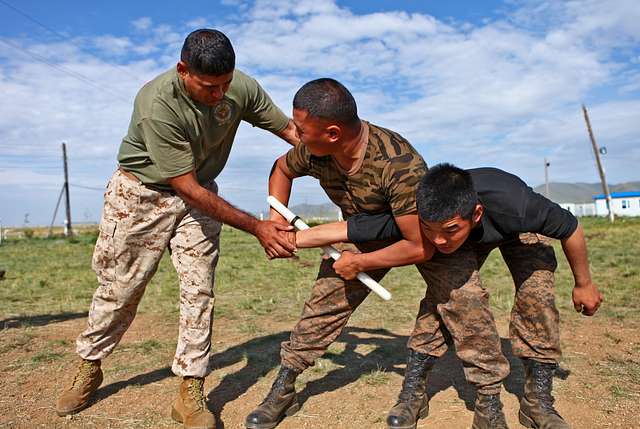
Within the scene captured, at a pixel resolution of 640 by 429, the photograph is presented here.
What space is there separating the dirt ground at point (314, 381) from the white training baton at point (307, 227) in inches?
33.5

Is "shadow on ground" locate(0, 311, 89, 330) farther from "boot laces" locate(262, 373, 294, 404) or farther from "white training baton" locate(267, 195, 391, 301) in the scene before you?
"white training baton" locate(267, 195, 391, 301)

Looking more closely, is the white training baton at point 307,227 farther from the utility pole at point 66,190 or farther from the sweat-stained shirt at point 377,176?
the utility pole at point 66,190

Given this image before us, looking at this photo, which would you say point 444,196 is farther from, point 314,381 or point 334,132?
point 314,381

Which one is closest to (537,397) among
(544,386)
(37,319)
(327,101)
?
(544,386)

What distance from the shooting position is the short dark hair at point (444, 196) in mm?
3041

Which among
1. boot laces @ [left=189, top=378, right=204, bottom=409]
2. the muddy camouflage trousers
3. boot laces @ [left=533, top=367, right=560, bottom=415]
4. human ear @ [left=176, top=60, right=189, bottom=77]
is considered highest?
human ear @ [left=176, top=60, right=189, bottom=77]

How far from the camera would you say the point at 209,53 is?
10.9ft

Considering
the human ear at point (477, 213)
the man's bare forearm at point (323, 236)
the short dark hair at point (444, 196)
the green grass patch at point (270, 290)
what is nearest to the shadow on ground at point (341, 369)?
the green grass patch at point (270, 290)

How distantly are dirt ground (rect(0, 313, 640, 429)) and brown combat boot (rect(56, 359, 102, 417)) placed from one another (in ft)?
0.23

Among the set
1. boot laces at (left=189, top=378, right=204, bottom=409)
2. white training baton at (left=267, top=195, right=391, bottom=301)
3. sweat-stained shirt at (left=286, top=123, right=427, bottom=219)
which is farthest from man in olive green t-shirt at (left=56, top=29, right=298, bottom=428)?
sweat-stained shirt at (left=286, top=123, right=427, bottom=219)

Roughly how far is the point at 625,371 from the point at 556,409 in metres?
1.03

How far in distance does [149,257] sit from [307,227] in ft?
3.57

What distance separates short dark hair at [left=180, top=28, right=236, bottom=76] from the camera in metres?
3.33

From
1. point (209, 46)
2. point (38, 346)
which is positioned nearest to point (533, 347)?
point (209, 46)
